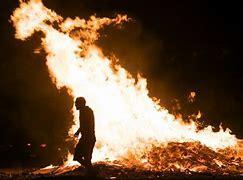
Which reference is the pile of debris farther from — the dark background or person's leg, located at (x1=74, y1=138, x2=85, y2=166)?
the dark background

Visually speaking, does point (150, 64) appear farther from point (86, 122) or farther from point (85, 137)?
point (85, 137)

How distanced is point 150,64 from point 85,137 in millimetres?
11768

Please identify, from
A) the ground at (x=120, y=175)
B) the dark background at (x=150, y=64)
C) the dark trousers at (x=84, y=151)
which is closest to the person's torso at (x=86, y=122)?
the dark trousers at (x=84, y=151)

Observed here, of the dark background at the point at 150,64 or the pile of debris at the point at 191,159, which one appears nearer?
the pile of debris at the point at 191,159

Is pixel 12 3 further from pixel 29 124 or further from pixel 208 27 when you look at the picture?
pixel 208 27

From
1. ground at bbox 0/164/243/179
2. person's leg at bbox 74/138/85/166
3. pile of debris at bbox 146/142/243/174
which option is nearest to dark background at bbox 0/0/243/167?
pile of debris at bbox 146/142/243/174

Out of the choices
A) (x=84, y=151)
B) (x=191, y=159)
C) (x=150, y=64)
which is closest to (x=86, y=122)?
(x=84, y=151)

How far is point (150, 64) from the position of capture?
2305 centimetres

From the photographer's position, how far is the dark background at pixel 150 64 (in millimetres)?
21469

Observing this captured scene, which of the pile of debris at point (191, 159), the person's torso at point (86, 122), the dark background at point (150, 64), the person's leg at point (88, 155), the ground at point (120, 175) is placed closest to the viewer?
the person's leg at point (88, 155)

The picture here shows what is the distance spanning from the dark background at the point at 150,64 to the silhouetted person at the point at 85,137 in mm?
8880

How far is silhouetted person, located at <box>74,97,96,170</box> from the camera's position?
38.2ft

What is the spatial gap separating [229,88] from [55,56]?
31.1 ft

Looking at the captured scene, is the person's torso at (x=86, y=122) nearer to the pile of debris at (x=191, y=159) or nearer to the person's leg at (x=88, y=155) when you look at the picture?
the person's leg at (x=88, y=155)
